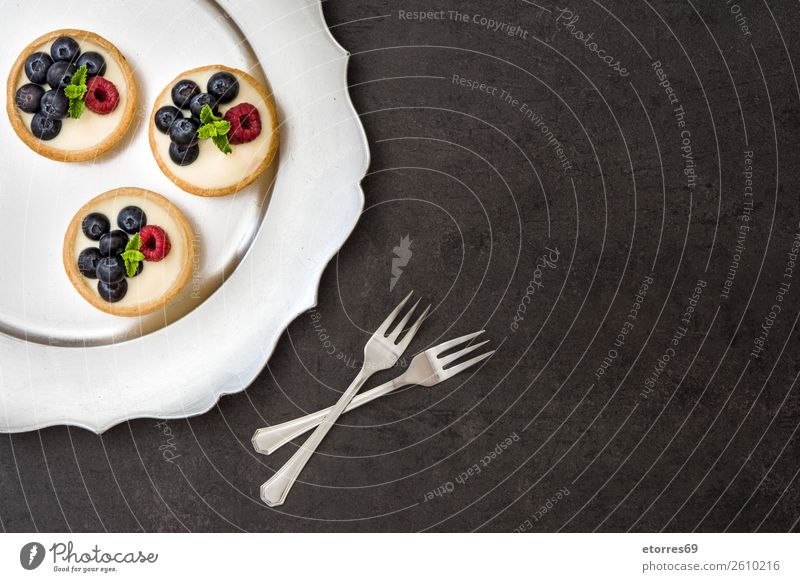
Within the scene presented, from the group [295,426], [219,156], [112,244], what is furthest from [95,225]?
[295,426]

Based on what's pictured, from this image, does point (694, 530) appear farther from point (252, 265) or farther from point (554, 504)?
point (252, 265)

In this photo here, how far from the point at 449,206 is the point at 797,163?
2.84ft

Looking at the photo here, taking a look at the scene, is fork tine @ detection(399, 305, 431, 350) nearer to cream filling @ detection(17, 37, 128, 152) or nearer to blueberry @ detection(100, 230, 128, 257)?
blueberry @ detection(100, 230, 128, 257)

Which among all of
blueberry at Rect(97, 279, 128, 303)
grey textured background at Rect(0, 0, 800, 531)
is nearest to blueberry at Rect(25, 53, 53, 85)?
blueberry at Rect(97, 279, 128, 303)

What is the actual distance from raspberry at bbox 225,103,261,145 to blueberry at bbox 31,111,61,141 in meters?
0.41

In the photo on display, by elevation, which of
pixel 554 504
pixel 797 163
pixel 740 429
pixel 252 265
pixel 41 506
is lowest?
pixel 41 506

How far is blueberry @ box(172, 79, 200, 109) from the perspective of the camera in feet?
4.30

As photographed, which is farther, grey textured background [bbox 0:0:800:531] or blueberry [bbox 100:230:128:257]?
grey textured background [bbox 0:0:800:531]

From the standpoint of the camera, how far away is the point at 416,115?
141 cm

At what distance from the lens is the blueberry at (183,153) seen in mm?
1311

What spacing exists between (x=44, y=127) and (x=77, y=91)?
0.40 ft

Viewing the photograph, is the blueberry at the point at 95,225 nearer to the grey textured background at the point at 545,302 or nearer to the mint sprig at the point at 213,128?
the mint sprig at the point at 213,128

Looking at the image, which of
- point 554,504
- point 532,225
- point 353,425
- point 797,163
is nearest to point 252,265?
point 353,425

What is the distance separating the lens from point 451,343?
141 cm
